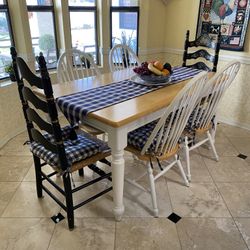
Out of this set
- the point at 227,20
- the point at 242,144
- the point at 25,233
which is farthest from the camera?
the point at 227,20

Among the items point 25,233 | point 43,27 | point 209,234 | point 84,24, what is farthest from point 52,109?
point 84,24

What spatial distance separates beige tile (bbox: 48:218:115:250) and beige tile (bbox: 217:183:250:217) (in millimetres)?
915

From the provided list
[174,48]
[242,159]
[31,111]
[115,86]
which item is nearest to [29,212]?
[31,111]

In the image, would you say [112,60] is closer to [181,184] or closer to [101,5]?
[101,5]

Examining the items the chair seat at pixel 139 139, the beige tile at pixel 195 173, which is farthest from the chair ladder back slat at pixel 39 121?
the beige tile at pixel 195 173

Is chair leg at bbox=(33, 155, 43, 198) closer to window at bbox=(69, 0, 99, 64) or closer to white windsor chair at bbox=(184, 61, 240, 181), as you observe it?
white windsor chair at bbox=(184, 61, 240, 181)

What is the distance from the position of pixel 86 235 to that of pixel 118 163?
54 cm

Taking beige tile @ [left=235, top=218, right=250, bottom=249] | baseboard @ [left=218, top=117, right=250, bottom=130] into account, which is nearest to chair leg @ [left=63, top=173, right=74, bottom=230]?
beige tile @ [left=235, top=218, right=250, bottom=249]

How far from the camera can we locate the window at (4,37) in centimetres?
269

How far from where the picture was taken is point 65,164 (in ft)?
4.91

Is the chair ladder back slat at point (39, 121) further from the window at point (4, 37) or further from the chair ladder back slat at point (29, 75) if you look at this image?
the window at point (4, 37)

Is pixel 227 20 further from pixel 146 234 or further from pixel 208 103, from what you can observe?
pixel 146 234

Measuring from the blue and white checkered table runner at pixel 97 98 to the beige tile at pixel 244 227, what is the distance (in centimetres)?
113

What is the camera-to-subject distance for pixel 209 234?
5.49 feet
